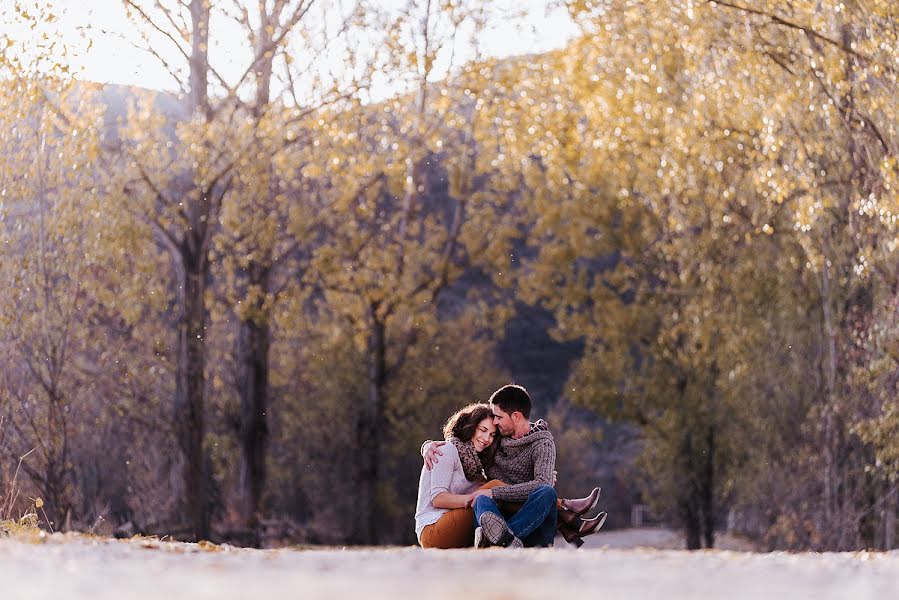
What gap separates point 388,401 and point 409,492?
14.0 ft

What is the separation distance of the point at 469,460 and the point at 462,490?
0.63 feet

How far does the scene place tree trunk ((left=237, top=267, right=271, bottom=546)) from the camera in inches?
949

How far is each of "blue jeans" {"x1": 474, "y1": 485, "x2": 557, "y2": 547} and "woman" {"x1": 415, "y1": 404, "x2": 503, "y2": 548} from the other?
0.52 feet

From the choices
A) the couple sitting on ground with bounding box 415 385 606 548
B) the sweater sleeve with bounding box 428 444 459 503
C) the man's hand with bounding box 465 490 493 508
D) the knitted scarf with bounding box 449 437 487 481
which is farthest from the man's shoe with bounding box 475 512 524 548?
the knitted scarf with bounding box 449 437 487 481

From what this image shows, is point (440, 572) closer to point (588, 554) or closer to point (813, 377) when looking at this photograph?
point (588, 554)

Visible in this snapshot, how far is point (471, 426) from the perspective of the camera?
863cm

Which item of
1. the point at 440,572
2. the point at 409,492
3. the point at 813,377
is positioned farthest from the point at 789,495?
the point at 440,572

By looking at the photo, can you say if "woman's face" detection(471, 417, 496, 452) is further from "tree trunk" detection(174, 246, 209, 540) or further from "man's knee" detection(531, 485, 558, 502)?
"tree trunk" detection(174, 246, 209, 540)

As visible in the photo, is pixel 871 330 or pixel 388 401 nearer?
pixel 871 330

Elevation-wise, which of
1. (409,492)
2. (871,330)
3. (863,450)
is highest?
(871,330)

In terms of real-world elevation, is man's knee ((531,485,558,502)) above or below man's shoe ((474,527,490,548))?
above

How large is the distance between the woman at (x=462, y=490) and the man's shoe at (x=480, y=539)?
0.76 feet

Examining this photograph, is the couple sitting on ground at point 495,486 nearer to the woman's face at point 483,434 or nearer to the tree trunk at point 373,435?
the woman's face at point 483,434

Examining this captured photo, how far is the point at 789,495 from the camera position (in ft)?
75.9
